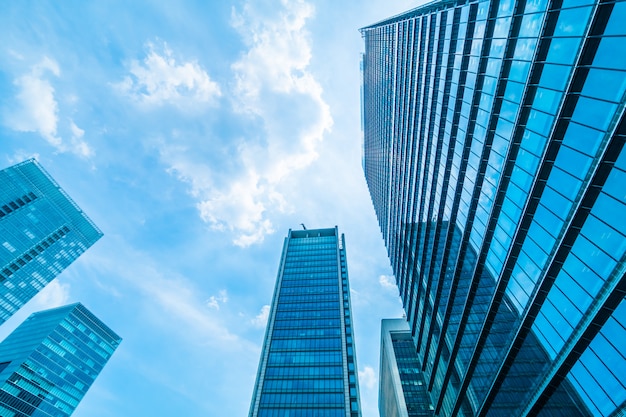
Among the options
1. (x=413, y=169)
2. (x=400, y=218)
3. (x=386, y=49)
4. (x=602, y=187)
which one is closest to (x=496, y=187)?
(x=602, y=187)

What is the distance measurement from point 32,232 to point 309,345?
125 meters

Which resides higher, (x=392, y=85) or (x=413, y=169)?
(x=392, y=85)

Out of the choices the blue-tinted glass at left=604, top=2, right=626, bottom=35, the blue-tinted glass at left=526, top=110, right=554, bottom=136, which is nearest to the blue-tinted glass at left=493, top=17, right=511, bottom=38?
the blue-tinted glass at left=526, top=110, right=554, bottom=136

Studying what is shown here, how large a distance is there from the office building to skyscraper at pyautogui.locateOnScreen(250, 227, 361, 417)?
17413 mm

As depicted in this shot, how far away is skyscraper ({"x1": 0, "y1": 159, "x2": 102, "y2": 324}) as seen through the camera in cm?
11206

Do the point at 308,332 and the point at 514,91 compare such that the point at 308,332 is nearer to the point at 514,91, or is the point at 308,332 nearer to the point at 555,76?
the point at 514,91

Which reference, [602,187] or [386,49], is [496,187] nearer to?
[602,187]

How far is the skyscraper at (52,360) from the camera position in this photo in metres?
105

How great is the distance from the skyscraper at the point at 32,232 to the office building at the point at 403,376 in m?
138

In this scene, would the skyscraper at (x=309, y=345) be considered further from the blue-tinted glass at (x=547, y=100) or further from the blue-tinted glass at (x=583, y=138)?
the blue-tinted glass at (x=547, y=100)

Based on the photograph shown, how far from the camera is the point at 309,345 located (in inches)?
2852

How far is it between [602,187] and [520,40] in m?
14.5

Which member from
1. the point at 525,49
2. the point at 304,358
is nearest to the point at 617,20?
the point at 525,49

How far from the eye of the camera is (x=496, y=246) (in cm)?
3195
